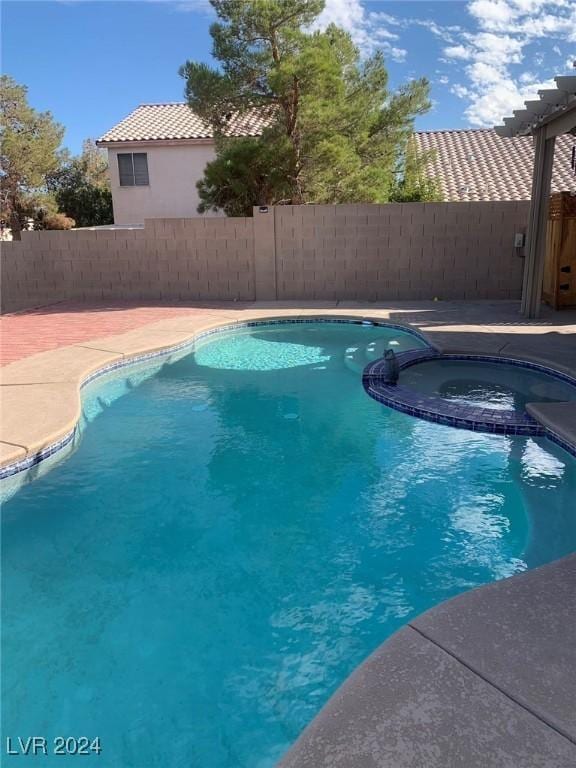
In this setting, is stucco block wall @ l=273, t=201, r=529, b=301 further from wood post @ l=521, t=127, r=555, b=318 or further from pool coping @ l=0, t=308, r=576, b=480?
wood post @ l=521, t=127, r=555, b=318

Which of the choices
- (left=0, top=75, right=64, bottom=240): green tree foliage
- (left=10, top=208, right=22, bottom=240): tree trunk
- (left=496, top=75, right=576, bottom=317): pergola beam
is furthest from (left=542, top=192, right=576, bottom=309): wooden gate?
(left=10, top=208, right=22, bottom=240): tree trunk

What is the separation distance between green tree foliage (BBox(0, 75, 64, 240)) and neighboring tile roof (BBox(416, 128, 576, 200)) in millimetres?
13703

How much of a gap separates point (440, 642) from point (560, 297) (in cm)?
960

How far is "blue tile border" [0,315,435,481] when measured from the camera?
4.45 m

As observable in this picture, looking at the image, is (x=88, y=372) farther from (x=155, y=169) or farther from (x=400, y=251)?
(x=155, y=169)

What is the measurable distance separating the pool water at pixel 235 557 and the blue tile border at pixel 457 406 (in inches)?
4.9

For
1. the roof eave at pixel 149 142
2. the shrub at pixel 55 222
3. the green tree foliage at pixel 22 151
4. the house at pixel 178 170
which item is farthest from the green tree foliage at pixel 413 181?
the shrub at pixel 55 222

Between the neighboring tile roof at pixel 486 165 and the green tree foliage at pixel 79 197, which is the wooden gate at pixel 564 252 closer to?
the neighboring tile roof at pixel 486 165

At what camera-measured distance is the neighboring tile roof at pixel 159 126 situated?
765 inches

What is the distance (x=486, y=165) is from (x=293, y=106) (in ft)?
37.9

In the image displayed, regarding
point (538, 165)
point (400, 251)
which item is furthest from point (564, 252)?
point (400, 251)

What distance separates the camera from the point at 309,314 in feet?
34.4

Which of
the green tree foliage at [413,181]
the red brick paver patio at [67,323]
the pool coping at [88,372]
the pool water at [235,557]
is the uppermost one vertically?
the green tree foliage at [413,181]

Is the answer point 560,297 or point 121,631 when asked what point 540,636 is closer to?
point 121,631
